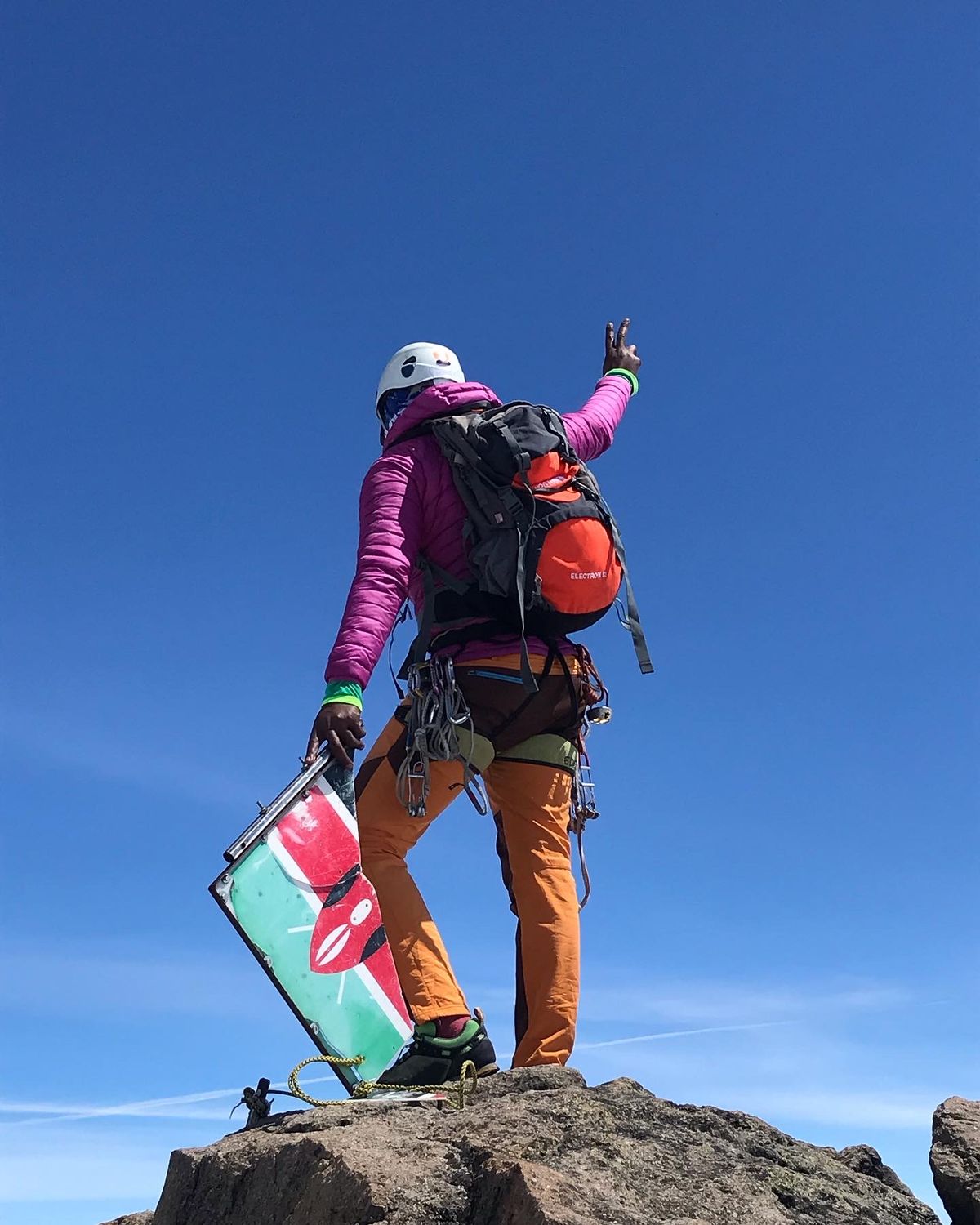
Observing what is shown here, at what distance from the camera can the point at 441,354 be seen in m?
6.31

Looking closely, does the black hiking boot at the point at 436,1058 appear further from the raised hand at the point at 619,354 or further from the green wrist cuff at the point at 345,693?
the raised hand at the point at 619,354

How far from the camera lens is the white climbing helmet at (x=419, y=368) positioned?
621 cm

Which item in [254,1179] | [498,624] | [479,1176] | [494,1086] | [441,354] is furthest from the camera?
[441,354]

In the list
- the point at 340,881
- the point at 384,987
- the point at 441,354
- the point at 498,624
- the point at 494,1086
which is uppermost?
the point at 441,354

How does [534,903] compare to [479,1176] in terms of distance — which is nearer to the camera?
[479,1176]

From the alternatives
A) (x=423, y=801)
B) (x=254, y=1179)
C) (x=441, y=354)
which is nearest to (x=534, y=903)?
(x=423, y=801)

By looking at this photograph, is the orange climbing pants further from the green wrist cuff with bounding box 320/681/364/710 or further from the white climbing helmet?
the white climbing helmet

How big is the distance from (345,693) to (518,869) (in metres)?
1.13

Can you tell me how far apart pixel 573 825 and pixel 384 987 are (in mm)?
1330

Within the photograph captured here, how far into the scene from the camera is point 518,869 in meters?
5.20

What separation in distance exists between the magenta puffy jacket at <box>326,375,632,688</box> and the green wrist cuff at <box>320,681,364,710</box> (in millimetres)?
27

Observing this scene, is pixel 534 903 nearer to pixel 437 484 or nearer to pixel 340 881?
pixel 340 881

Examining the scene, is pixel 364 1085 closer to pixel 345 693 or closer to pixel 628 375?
pixel 345 693

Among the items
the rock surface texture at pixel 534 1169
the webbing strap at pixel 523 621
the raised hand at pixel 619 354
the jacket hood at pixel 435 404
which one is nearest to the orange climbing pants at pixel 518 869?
the webbing strap at pixel 523 621
